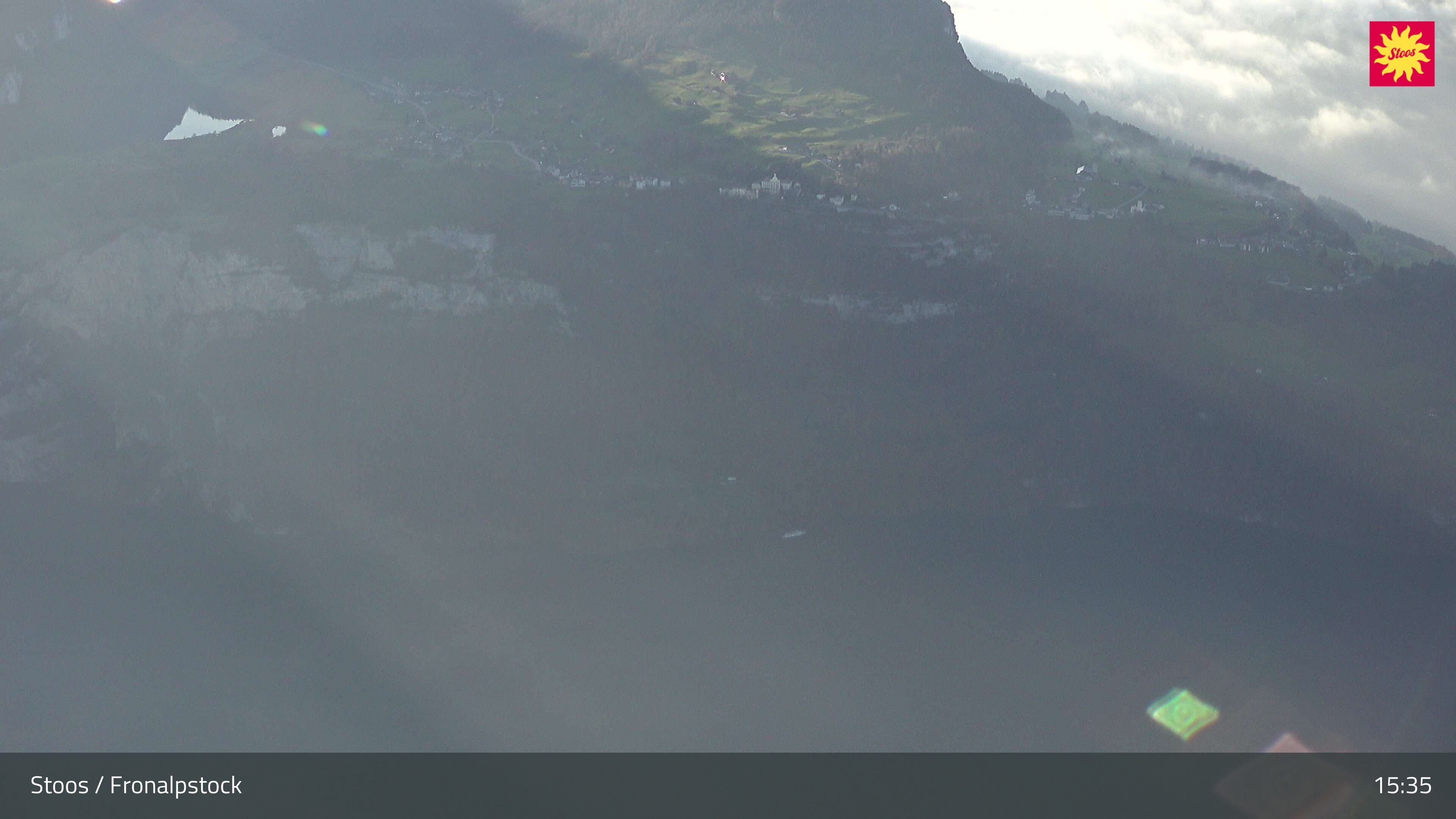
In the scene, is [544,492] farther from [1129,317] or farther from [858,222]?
[1129,317]

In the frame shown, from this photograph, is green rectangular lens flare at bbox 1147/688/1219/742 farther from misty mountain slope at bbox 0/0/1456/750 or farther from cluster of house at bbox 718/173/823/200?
cluster of house at bbox 718/173/823/200

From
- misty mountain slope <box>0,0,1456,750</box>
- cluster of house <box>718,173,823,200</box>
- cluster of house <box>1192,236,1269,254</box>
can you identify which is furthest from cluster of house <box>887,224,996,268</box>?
cluster of house <box>1192,236,1269,254</box>


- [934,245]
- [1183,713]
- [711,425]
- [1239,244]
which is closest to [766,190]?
[934,245]
